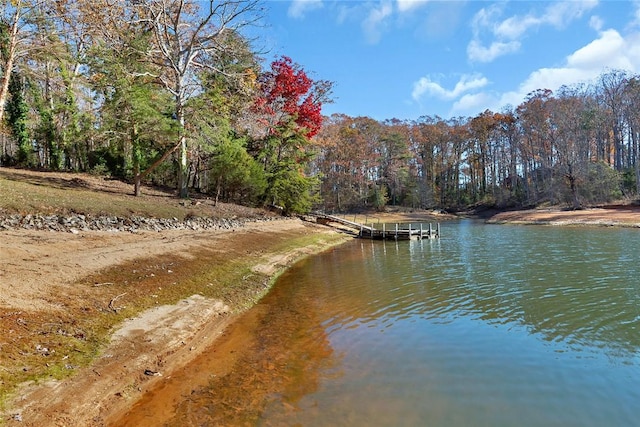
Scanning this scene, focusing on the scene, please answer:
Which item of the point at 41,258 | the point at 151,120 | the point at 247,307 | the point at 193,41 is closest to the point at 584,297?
the point at 247,307

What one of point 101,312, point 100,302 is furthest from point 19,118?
point 101,312

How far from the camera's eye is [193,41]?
21.3 metres

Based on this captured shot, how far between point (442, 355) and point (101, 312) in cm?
595

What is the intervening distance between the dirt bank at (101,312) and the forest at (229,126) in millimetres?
6899

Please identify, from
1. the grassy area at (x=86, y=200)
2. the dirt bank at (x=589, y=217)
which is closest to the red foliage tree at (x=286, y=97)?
the grassy area at (x=86, y=200)

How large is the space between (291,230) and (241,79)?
32.9 ft

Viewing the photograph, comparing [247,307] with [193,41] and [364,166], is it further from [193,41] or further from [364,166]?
[364,166]

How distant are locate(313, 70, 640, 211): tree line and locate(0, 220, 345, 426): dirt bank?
35.2m

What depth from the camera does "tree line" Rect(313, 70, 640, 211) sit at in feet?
140

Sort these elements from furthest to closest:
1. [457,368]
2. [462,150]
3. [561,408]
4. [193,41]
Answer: [462,150] → [193,41] → [457,368] → [561,408]

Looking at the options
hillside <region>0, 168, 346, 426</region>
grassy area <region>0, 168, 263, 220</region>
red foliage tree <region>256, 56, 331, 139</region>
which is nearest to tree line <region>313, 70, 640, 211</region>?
red foliage tree <region>256, 56, 331, 139</region>

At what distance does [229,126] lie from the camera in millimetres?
24484

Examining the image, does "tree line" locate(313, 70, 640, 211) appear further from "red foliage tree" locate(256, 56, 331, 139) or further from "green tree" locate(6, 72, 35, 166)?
"green tree" locate(6, 72, 35, 166)

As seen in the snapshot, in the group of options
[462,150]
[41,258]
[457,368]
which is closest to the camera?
[457,368]
